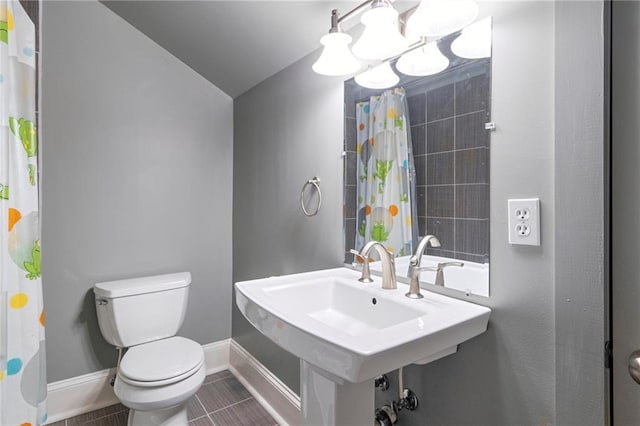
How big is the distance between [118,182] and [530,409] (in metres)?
2.22

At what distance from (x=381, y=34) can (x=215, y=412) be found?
2.08 metres

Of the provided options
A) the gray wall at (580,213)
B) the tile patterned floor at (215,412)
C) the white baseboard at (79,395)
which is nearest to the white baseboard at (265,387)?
the tile patterned floor at (215,412)

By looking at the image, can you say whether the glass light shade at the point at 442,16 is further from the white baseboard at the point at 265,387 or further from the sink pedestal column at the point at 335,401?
the white baseboard at the point at 265,387

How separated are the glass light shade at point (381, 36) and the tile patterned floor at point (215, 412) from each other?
189 centimetres

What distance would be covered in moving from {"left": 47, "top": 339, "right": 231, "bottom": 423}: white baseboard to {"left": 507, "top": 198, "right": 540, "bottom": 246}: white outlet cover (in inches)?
89.2

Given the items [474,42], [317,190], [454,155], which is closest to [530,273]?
[454,155]

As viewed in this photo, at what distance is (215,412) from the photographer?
1.86 meters

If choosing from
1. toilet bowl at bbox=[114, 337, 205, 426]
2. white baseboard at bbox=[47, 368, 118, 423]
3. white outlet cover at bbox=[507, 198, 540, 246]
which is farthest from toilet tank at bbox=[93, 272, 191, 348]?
white outlet cover at bbox=[507, 198, 540, 246]

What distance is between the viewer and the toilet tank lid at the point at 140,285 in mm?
1747

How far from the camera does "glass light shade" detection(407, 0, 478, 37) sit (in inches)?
38.1

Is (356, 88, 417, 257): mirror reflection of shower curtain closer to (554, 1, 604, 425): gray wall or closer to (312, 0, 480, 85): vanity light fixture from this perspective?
(312, 0, 480, 85): vanity light fixture

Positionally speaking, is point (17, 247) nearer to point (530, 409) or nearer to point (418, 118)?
point (418, 118)

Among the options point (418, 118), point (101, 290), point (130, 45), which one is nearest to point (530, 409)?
point (418, 118)

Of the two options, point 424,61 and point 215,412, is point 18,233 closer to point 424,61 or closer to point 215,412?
point 215,412
